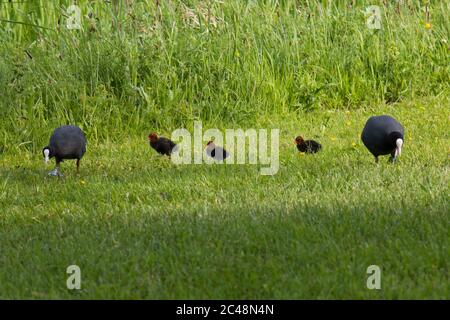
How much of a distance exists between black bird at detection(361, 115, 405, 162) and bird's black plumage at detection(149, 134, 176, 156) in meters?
1.71

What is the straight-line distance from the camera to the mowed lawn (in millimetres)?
5293

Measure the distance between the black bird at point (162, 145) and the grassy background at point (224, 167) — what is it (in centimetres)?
12

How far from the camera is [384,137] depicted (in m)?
7.49

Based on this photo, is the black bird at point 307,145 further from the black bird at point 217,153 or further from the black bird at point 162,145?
the black bird at point 162,145

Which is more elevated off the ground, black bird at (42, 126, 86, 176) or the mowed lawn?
black bird at (42, 126, 86, 176)

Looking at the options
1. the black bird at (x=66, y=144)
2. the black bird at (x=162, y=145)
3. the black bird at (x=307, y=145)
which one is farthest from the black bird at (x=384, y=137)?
the black bird at (x=66, y=144)

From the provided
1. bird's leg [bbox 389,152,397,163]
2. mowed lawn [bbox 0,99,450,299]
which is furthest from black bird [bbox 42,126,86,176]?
bird's leg [bbox 389,152,397,163]

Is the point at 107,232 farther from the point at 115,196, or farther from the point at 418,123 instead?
the point at 418,123

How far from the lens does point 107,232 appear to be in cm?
625

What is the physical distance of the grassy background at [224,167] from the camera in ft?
18.0

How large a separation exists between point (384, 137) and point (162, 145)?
199cm

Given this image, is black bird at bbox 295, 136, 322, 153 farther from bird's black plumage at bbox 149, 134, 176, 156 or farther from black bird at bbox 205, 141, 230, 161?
bird's black plumage at bbox 149, 134, 176, 156

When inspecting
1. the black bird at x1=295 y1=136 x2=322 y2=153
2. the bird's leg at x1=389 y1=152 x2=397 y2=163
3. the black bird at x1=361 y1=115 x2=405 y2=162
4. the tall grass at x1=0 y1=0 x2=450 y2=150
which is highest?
the tall grass at x1=0 y1=0 x2=450 y2=150
